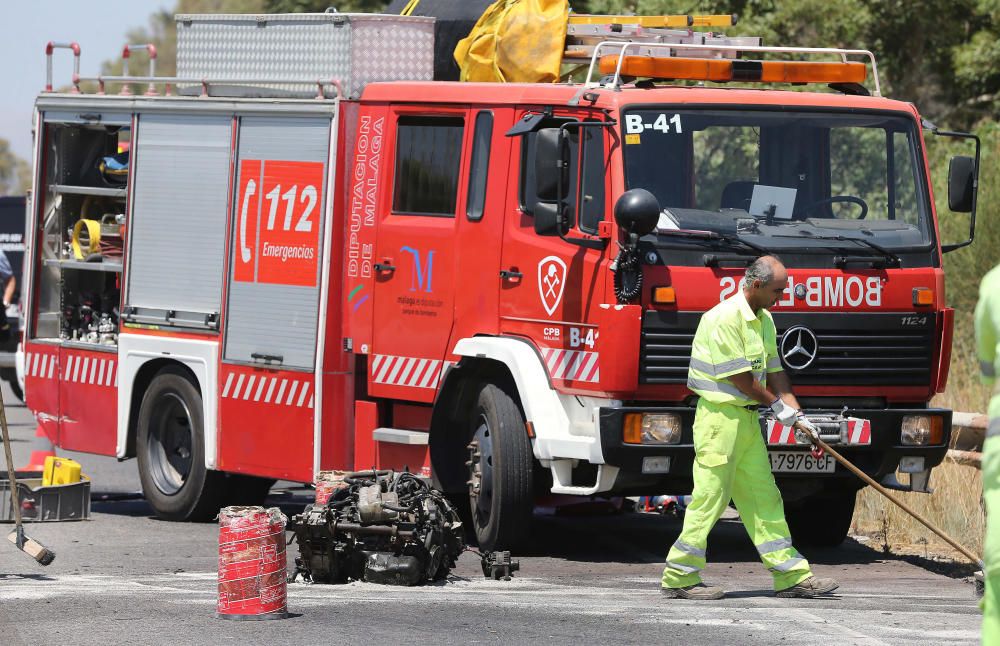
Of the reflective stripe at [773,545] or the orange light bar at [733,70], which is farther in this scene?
the orange light bar at [733,70]

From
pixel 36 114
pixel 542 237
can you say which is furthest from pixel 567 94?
pixel 36 114

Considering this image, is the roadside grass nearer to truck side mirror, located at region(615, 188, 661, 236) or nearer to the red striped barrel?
truck side mirror, located at region(615, 188, 661, 236)

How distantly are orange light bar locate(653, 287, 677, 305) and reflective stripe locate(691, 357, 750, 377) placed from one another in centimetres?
51

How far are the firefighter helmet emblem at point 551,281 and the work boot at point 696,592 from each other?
1.80 m

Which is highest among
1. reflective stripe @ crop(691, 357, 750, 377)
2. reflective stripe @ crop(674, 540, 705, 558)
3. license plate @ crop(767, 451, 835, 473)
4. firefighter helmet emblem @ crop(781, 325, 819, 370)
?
firefighter helmet emblem @ crop(781, 325, 819, 370)

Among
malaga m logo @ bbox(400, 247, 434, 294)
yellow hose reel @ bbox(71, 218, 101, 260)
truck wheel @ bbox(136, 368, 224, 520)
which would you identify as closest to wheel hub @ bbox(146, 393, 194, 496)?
truck wheel @ bbox(136, 368, 224, 520)

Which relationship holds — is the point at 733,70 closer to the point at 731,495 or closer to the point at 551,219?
the point at 551,219

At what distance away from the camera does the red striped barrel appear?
318 inches

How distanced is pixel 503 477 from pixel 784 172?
2.30 meters

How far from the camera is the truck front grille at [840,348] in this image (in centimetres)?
952

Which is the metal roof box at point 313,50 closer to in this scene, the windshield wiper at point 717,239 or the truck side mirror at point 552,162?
the truck side mirror at point 552,162

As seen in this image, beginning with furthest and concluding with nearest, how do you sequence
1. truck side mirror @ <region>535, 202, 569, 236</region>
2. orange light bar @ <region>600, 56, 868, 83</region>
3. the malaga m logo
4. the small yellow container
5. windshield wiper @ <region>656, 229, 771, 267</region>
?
1. the small yellow container
2. the malaga m logo
3. orange light bar @ <region>600, 56, 868, 83</region>
4. truck side mirror @ <region>535, 202, 569, 236</region>
5. windshield wiper @ <region>656, 229, 771, 267</region>

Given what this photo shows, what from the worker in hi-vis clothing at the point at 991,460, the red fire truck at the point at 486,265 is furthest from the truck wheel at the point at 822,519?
the worker in hi-vis clothing at the point at 991,460

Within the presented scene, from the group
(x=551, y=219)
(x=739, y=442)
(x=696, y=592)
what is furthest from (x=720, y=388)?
(x=551, y=219)
